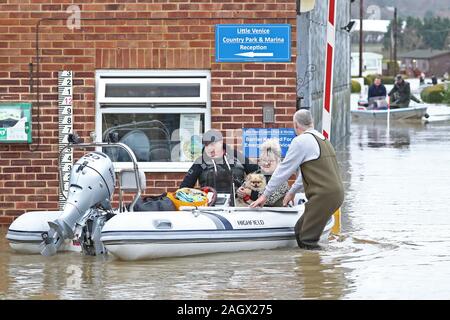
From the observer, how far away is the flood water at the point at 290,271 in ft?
37.2

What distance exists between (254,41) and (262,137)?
43.2 inches

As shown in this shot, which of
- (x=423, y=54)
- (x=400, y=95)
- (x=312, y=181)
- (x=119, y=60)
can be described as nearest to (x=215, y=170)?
(x=312, y=181)

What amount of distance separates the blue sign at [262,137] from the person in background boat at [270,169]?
4.28ft

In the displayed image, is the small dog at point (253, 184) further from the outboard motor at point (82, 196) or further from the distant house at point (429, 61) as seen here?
the distant house at point (429, 61)

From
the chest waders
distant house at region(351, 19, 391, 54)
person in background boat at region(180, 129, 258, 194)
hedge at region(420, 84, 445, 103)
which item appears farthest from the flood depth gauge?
distant house at region(351, 19, 391, 54)

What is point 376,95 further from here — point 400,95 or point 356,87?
point 356,87

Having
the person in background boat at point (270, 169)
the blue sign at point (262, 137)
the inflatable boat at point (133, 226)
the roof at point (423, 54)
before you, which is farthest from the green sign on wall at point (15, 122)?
the roof at point (423, 54)

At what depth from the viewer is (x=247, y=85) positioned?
15898 mm

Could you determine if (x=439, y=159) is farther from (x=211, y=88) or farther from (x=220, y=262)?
(x=220, y=262)

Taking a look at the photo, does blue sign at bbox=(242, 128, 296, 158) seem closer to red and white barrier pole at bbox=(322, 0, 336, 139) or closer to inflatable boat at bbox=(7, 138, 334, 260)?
red and white barrier pole at bbox=(322, 0, 336, 139)

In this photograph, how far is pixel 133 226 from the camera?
12938 millimetres

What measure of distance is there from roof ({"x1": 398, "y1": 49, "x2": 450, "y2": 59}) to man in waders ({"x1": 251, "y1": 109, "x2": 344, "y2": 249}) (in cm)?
13957

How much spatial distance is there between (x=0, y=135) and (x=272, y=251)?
3.96 meters

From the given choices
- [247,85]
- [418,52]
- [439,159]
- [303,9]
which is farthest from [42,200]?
[418,52]
